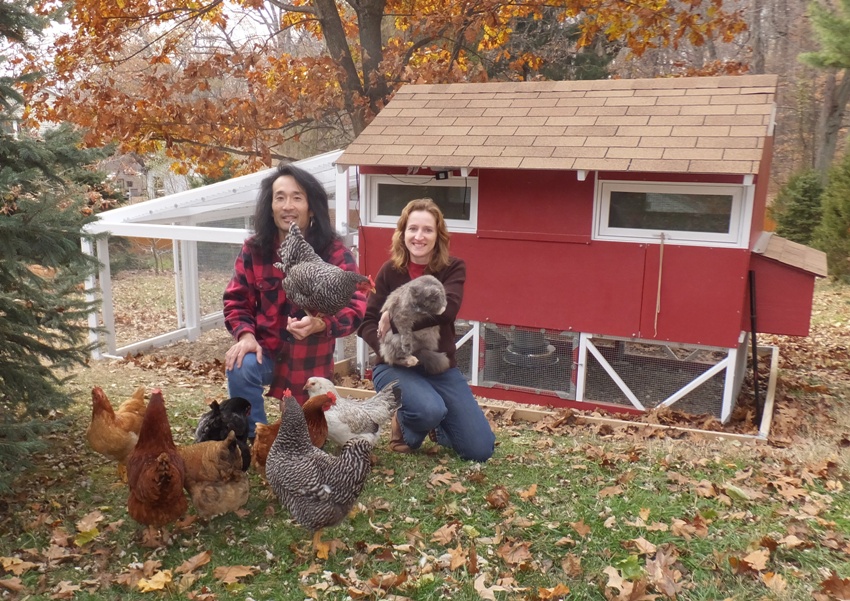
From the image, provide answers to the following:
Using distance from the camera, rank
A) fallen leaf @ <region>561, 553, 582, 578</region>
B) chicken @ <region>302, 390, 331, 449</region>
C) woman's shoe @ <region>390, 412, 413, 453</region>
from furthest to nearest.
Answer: woman's shoe @ <region>390, 412, 413, 453</region>
chicken @ <region>302, 390, 331, 449</region>
fallen leaf @ <region>561, 553, 582, 578</region>

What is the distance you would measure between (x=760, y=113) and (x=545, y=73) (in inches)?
308

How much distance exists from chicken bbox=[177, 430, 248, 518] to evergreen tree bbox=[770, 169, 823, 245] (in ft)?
49.6

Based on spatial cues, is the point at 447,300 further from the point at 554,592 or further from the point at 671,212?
the point at 671,212

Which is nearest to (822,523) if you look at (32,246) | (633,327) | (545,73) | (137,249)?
→ (633,327)

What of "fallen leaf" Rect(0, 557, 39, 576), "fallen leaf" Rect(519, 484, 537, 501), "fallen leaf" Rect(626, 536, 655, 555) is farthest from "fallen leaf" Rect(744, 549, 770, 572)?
"fallen leaf" Rect(0, 557, 39, 576)

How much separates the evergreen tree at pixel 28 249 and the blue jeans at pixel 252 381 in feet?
3.42

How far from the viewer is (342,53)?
1107 centimetres

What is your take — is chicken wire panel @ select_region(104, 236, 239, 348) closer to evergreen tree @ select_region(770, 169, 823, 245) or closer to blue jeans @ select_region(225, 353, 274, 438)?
blue jeans @ select_region(225, 353, 274, 438)

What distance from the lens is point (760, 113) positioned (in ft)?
21.2

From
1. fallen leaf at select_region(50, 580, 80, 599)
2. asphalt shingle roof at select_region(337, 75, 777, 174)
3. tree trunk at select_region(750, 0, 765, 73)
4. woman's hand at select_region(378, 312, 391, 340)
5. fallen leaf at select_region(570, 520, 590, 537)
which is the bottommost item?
fallen leaf at select_region(50, 580, 80, 599)

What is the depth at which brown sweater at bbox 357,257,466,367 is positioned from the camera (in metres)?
4.52

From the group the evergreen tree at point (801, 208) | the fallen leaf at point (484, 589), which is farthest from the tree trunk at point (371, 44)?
the evergreen tree at point (801, 208)

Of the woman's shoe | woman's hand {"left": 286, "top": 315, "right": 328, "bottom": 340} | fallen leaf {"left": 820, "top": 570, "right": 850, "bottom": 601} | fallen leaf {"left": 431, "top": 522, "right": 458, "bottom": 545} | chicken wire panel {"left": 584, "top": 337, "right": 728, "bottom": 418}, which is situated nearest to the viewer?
fallen leaf {"left": 820, "top": 570, "right": 850, "bottom": 601}

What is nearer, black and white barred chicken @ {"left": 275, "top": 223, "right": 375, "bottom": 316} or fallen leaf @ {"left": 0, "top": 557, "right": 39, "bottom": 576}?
fallen leaf @ {"left": 0, "top": 557, "right": 39, "bottom": 576}
